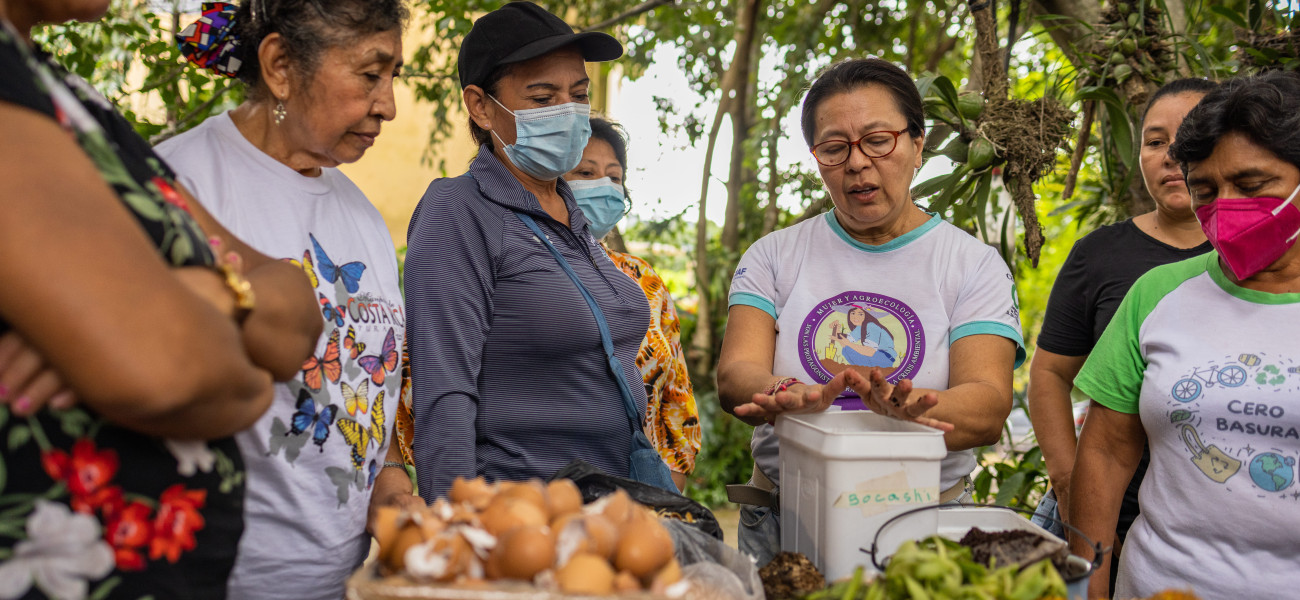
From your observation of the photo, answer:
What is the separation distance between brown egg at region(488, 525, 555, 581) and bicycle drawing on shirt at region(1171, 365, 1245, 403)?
136cm

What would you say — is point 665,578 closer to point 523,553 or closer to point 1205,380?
point 523,553

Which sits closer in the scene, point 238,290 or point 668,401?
point 238,290

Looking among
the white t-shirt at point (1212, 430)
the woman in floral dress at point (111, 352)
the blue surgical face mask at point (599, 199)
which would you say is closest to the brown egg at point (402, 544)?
the woman in floral dress at point (111, 352)

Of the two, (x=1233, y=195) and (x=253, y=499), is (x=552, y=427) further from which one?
(x=1233, y=195)

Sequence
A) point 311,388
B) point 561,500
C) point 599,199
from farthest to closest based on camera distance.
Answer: point 599,199 < point 311,388 < point 561,500

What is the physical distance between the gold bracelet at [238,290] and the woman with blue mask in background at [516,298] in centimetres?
75

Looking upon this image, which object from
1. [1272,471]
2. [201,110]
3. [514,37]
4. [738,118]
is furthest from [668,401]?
[738,118]

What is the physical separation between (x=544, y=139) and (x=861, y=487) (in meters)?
1.12

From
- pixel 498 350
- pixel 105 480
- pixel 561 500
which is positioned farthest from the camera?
pixel 498 350

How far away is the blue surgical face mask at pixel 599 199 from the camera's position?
2.96m

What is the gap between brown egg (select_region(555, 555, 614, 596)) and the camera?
1.05 meters

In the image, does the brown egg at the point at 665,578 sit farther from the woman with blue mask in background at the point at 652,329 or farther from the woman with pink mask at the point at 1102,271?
the woman with pink mask at the point at 1102,271

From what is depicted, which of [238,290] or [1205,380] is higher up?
[238,290]

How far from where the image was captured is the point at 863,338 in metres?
1.97
